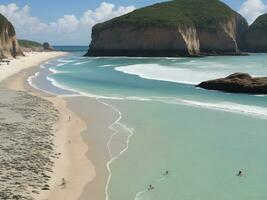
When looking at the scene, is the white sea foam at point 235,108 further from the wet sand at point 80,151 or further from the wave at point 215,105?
the wet sand at point 80,151

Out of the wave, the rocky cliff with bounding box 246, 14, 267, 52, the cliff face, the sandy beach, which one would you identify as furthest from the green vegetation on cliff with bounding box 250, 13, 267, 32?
the sandy beach

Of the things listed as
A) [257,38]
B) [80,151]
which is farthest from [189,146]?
[257,38]

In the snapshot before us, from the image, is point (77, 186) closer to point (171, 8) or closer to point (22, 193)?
point (22, 193)

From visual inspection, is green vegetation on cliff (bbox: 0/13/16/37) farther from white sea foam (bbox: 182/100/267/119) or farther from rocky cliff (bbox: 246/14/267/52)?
rocky cliff (bbox: 246/14/267/52)

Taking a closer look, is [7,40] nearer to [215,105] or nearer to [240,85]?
[240,85]

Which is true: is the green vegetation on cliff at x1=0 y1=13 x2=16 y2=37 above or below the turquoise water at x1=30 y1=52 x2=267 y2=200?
above

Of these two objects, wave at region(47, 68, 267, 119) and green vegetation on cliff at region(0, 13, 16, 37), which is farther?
green vegetation on cliff at region(0, 13, 16, 37)

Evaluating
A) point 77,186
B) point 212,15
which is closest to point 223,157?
point 77,186
